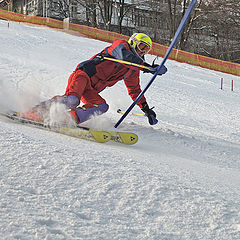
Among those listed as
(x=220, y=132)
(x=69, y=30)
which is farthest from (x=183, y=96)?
(x=69, y=30)

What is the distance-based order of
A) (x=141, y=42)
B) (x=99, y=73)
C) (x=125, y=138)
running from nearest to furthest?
(x=125, y=138) < (x=141, y=42) < (x=99, y=73)

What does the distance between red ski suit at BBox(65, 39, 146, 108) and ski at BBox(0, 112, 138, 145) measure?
627 millimetres

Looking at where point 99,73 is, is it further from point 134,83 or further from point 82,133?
point 82,133

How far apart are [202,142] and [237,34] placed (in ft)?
105

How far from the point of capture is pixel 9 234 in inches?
62.1

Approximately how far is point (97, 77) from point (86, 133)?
1096 mm

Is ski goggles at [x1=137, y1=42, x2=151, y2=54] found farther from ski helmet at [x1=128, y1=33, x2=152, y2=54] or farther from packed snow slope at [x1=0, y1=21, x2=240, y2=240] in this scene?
packed snow slope at [x1=0, y1=21, x2=240, y2=240]

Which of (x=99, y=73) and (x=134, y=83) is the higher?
(x=99, y=73)

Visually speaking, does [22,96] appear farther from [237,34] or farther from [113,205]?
[237,34]

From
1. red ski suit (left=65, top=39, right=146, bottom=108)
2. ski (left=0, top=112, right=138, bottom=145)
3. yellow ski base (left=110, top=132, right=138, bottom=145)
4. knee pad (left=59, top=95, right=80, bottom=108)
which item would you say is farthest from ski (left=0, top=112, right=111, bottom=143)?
red ski suit (left=65, top=39, right=146, bottom=108)

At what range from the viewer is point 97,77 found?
15.4 feet

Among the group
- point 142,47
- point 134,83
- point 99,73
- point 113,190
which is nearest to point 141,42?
point 142,47

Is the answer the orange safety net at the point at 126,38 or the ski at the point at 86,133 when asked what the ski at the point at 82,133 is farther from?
the orange safety net at the point at 126,38

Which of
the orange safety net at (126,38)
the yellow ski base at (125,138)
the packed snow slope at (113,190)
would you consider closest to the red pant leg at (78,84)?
the packed snow slope at (113,190)
